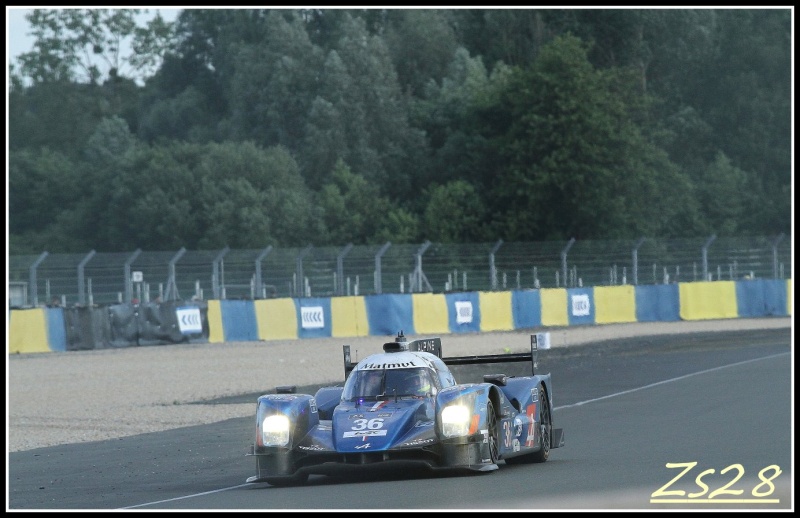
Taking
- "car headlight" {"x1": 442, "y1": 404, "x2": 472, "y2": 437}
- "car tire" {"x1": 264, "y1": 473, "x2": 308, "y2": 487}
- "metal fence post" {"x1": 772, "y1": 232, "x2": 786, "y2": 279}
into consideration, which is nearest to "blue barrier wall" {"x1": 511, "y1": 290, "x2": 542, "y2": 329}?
"metal fence post" {"x1": 772, "y1": 232, "x2": 786, "y2": 279}

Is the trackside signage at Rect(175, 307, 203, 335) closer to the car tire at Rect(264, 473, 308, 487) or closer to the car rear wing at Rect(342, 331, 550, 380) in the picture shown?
the car rear wing at Rect(342, 331, 550, 380)

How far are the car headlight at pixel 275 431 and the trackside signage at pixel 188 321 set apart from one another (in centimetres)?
2612

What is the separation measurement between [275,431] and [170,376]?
54.5 feet

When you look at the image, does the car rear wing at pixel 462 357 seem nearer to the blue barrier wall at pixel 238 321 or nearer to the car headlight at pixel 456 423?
the car headlight at pixel 456 423

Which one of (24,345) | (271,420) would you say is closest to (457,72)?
(24,345)

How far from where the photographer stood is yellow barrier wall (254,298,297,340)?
128ft

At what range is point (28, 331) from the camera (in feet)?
119

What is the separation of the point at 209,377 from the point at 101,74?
7224 cm

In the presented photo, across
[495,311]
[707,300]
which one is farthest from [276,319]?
[707,300]

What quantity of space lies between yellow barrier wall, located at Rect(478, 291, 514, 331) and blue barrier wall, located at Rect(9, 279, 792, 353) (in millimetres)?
30

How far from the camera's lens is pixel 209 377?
93.4 feet

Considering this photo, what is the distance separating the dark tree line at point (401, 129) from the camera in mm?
69375

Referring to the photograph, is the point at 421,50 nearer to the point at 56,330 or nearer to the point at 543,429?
the point at 56,330

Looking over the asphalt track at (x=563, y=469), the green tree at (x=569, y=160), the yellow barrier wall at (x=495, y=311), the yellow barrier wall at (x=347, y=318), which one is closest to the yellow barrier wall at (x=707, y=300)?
the yellow barrier wall at (x=495, y=311)
